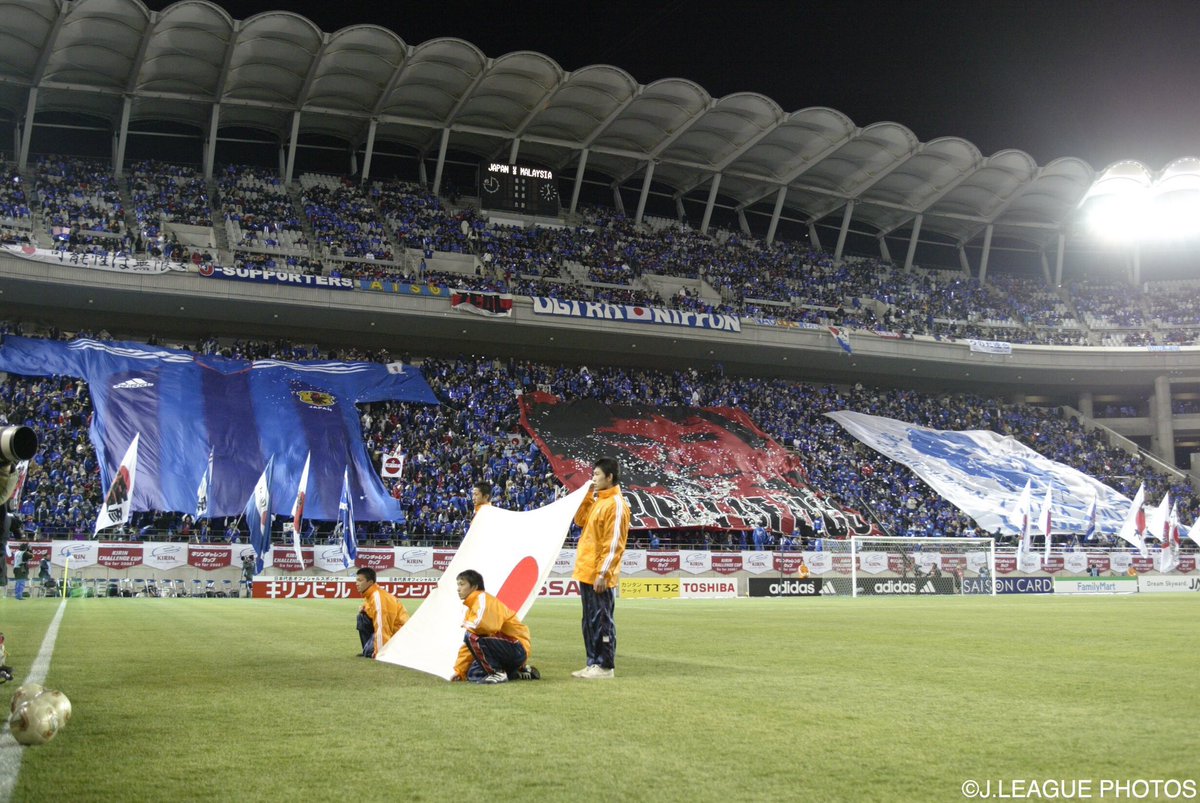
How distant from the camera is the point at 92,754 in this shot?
516 centimetres

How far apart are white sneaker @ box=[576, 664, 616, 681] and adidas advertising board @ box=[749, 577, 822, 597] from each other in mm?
26847

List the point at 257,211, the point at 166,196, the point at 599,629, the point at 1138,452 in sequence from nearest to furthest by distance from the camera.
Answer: the point at 599,629, the point at 166,196, the point at 257,211, the point at 1138,452

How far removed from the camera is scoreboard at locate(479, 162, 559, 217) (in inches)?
2231

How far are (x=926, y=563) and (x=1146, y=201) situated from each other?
36.4 metres

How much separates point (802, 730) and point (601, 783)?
1854mm

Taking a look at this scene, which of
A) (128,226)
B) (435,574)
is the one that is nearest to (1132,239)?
(435,574)

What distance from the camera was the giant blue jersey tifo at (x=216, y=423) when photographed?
36.4 metres

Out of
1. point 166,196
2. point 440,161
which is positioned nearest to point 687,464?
point 440,161

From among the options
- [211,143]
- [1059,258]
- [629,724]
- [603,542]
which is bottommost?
[629,724]

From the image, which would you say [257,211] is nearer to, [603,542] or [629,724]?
[603,542]

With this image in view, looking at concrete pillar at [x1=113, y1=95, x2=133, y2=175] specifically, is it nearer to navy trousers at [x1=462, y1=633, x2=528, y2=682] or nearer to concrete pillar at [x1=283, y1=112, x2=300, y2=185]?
concrete pillar at [x1=283, y1=112, x2=300, y2=185]

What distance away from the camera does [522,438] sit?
151 feet

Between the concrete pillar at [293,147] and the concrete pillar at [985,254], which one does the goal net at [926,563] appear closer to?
the concrete pillar at [985,254]

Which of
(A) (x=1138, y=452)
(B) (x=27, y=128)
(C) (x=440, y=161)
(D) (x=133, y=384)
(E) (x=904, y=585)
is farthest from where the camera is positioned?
(A) (x=1138, y=452)
